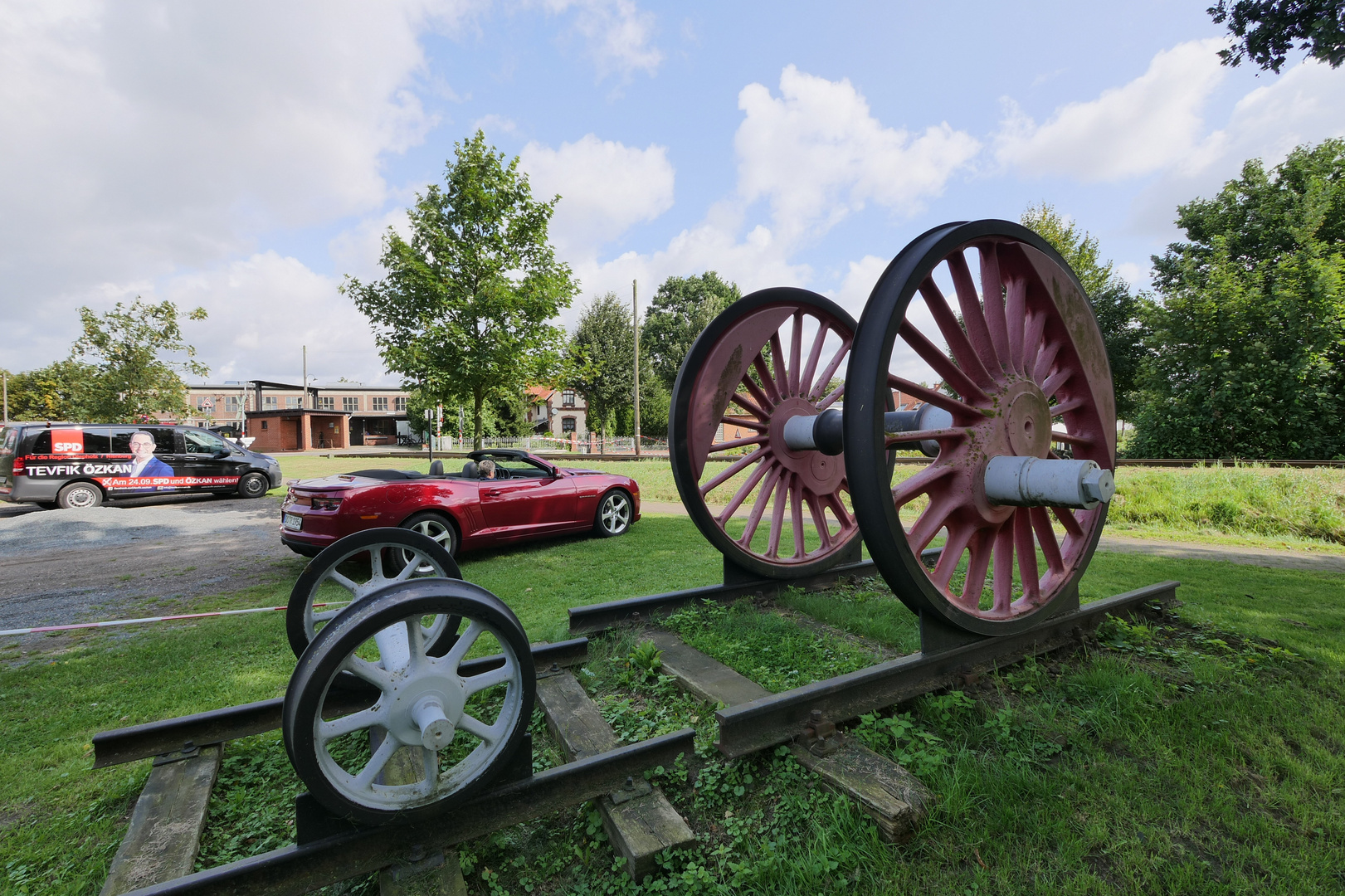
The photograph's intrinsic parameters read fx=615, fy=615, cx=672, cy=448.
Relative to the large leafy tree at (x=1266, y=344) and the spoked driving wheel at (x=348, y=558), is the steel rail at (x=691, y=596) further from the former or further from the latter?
the large leafy tree at (x=1266, y=344)

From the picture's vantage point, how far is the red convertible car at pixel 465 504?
21.2 ft

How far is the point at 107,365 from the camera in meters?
23.9

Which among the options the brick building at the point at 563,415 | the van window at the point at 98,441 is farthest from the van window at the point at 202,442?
the brick building at the point at 563,415

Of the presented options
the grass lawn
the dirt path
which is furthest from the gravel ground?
the dirt path

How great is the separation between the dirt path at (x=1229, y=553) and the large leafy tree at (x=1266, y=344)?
12.3m

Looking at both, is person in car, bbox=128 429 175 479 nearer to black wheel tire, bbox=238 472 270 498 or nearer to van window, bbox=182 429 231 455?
van window, bbox=182 429 231 455

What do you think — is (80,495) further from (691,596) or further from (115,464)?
(691,596)

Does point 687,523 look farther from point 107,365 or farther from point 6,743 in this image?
point 107,365

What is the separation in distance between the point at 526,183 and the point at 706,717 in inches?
551

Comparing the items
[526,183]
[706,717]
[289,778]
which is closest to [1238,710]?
[706,717]

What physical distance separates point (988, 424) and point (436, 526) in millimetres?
5813

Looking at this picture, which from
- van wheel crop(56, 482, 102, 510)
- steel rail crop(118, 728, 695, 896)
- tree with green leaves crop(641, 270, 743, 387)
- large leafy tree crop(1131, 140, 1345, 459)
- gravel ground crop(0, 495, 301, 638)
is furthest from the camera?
tree with green leaves crop(641, 270, 743, 387)

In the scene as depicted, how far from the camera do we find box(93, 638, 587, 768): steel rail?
8.84ft

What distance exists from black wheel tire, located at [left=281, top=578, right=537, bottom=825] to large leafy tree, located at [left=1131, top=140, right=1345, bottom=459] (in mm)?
22167
